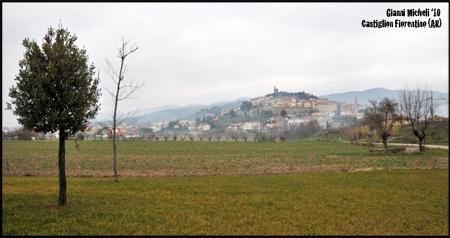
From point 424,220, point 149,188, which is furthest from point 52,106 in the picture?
point 424,220

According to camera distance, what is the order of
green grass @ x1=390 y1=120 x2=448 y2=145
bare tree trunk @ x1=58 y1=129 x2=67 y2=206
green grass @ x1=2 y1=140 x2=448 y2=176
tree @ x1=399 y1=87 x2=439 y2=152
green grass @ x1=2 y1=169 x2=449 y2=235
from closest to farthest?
green grass @ x1=2 y1=169 x2=449 y2=235 → bare tree trunk @ x1=58 y1=129 x2=67 y2=206 → green grass @ x1=2 y1=140 x2=448 y2=176 → tree @ x1=399 y1=87 x2=439 y2=152 → green grass @ x1=390 y1=120 x2=448 y2=145

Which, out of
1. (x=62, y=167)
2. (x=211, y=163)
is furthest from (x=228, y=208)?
(x=211, y=163)

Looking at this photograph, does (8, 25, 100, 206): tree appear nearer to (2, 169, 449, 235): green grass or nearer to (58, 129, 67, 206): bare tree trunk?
(58, 129, 67, 206): bare tree trunk

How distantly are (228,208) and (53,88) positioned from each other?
975 cm

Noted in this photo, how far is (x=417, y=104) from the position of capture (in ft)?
233

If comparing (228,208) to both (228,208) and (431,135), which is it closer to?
(228,208)

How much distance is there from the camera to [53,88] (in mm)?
16875

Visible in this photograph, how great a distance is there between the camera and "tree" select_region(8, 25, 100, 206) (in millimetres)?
16750

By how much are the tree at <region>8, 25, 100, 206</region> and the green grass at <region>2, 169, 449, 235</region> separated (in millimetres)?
3433

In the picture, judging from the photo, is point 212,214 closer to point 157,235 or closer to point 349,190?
point 157,235

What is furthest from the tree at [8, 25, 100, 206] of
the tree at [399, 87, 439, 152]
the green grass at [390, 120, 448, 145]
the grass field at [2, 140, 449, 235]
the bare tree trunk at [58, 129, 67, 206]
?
the green grass at [390, 120, 448, 145]

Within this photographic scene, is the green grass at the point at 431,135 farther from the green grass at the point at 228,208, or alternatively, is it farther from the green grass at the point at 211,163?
the green grass at the point at 228,208

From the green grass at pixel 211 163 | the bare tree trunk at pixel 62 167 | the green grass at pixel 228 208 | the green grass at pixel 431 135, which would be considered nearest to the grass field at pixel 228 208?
the green grass at pixel 228 208

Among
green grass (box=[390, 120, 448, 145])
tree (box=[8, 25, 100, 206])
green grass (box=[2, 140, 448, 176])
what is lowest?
green grass (box=[2, 140, 448, 176])
